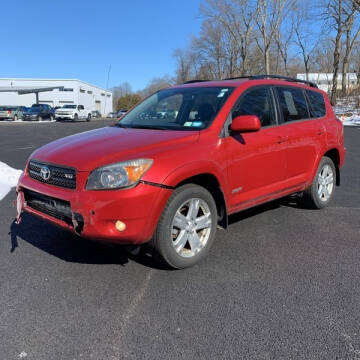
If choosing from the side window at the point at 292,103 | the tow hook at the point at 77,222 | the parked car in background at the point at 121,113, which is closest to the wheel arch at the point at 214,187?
the tow hook at the point at 77,222

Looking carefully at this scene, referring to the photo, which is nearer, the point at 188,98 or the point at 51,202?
the point at 51,202

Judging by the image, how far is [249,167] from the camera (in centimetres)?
386

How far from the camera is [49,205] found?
3.28 meters

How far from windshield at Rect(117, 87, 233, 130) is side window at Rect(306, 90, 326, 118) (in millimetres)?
1681

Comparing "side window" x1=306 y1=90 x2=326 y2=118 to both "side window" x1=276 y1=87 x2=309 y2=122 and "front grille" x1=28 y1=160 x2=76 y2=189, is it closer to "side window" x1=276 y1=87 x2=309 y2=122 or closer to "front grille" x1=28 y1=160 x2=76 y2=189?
"side window" x1=276 y1=87 x2=309 y2=122

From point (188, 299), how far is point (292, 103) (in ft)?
9.80

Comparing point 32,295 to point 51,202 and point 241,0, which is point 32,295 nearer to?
point 51,202

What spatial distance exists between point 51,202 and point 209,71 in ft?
233

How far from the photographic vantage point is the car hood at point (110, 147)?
305cm

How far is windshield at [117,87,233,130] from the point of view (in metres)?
3.78

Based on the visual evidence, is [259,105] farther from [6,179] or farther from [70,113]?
[70,113]

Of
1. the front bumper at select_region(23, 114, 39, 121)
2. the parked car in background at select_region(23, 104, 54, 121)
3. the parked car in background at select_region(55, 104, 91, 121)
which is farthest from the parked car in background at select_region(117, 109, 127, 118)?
the front bumper at select_region(23, 114, 39, 121)

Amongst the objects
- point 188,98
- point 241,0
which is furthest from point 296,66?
point 188,98

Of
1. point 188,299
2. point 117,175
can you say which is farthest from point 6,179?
point 188,299
